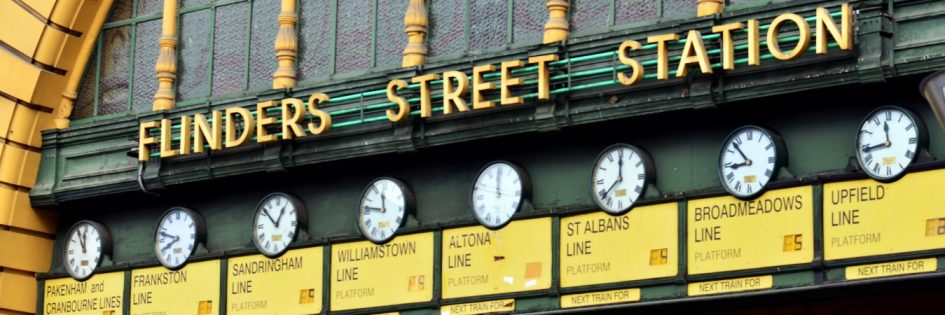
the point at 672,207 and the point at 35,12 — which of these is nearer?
the point at 672,207

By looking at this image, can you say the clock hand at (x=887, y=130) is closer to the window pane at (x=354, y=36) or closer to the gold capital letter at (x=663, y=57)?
the gold capital letter at (x=663, y=57)

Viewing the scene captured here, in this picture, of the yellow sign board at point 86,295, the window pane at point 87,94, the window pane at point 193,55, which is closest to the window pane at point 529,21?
the window pane at point 193,55

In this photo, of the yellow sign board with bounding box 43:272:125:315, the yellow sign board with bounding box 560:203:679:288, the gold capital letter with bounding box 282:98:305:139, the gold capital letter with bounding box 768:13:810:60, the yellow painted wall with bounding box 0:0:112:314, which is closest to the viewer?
the gold capital letter with bounding box 768:13:810:60

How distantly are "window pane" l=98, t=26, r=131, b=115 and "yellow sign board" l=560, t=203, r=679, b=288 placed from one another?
409 inches

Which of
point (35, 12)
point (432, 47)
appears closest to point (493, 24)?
point (432, 47)

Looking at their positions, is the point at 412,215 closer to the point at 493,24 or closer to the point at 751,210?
the point at 493,24

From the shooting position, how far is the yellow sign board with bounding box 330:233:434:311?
3547cm

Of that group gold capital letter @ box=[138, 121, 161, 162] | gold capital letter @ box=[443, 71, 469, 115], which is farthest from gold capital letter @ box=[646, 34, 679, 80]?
gold capital letter @ box=[138, 121, 161, 162]

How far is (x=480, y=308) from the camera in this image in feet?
114

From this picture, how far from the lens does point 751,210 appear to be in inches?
1257

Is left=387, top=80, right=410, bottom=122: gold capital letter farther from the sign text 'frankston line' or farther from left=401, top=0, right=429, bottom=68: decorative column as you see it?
left=401, top=0, right=429, bottom=68: decorative column

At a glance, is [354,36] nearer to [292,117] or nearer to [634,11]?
[292,117]

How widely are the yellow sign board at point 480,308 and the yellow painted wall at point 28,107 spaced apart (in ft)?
30.0

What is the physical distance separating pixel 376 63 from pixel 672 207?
253 inches
